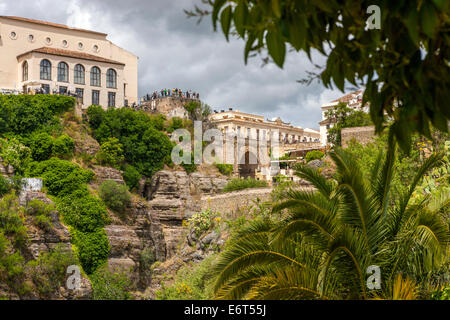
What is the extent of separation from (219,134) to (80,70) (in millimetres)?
13607

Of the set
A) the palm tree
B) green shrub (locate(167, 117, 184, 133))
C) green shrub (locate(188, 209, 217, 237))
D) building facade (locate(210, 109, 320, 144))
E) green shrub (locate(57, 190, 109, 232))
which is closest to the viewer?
the palm tree

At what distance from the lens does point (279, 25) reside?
2.92m

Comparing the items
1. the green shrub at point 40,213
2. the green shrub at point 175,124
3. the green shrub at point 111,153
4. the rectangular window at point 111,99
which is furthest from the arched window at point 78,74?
the green shrub at point 40,213

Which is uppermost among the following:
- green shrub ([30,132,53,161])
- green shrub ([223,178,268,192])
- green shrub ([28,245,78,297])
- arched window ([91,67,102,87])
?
arched window ([91,67,102,87])

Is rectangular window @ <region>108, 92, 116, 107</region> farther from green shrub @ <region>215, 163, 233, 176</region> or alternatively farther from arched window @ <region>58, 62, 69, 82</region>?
green shrub @ <region>215, 163, 233, 176</region>

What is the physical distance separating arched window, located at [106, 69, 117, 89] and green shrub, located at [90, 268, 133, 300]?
2202 cm

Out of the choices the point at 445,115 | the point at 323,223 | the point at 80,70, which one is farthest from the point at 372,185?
the point at 80,70

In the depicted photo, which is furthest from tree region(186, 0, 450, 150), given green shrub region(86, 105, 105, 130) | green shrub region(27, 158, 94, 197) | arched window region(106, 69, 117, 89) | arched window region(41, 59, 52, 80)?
arched window region(106, 69, 117, 89)

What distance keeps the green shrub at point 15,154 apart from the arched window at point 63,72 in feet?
41.6

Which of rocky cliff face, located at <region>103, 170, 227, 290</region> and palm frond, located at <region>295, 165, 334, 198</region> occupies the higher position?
palm frond, located at <region>295, 165, 334, 198</region>

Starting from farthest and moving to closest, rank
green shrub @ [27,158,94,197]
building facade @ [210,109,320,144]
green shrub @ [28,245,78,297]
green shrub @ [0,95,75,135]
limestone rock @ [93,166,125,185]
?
1. building facade @ [210,109,320,144]
2. limestone rock @ [93,166,125,185]
3. green shrub @ [0,95,75,135]
4. green shrub @ [27,158,94,197]
5. green shrub @ [28,245,78,297]

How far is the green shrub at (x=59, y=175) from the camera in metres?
38.3

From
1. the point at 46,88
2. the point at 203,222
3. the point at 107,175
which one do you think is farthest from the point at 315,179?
the point at 46,88

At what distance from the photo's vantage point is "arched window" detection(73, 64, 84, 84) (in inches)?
2074
